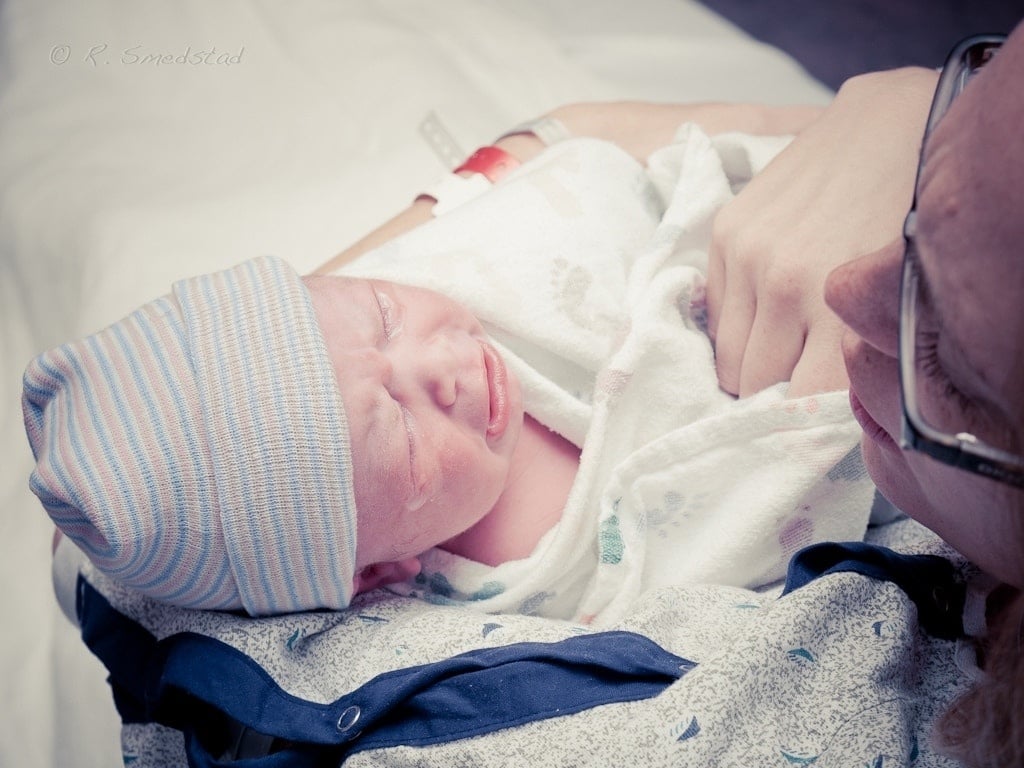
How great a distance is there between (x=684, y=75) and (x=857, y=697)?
140cm

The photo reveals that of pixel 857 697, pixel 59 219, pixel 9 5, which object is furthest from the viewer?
pixel 9 5

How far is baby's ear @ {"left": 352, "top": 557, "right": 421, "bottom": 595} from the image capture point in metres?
1.05

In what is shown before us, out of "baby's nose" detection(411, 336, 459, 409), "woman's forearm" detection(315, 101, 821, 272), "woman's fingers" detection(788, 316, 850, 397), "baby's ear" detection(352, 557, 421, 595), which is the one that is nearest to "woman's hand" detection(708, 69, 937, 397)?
"woman's fingers" detection(788, 316, 850, 397)

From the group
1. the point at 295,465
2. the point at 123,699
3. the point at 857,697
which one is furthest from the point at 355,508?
the point at 857,697

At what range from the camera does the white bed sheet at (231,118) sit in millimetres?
1449

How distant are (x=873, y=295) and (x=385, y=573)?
66 cm

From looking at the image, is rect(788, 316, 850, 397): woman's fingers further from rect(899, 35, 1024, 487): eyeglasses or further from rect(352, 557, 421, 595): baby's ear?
rect(352, 557, 421, 595): baby's ear

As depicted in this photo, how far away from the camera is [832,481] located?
1.00m

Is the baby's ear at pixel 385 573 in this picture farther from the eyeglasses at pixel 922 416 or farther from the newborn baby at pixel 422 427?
the eyeglasses at pixel 922 416

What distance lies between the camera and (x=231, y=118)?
5.37 ft

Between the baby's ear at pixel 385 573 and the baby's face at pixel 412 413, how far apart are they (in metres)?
0.04

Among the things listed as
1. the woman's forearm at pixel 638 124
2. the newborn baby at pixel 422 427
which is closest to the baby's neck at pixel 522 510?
the newborn baby at pixel 422 427

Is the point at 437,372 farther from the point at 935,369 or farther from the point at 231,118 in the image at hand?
the point at 231,118

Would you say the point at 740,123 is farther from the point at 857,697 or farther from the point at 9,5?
the point at 9,5
